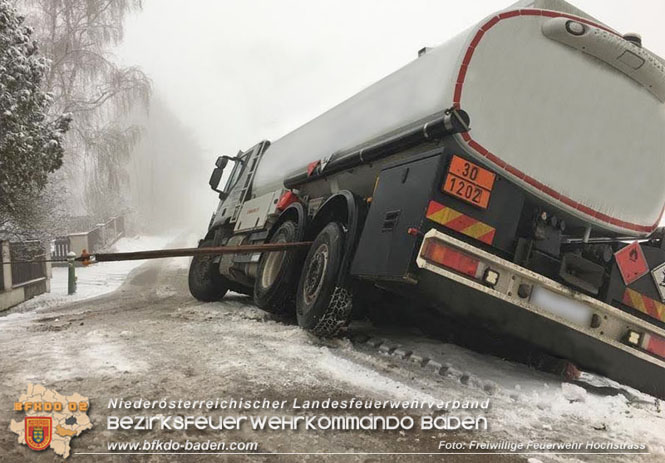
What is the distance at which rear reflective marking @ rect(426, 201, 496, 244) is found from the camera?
3.13 m

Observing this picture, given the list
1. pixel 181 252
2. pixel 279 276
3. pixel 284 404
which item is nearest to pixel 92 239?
pixel 181 252

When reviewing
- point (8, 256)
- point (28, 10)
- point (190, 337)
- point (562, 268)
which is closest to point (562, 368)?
point (562, 268)

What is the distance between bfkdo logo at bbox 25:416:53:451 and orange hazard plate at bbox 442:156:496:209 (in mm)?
2636

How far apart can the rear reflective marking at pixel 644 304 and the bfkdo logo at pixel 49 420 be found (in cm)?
377

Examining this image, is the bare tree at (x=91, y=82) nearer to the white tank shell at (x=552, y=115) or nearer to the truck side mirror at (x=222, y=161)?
the truck side mirror at (x=222, y=161)

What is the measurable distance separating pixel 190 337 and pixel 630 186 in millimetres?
4112

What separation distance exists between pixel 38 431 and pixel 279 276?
303cm

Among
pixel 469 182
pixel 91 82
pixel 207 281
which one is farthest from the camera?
pixel 91 82

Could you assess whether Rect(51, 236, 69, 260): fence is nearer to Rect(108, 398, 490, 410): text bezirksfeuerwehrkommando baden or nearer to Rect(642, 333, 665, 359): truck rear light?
Rect(108, 398, 490, 410): text bezirksfeuerwehrkommando baden

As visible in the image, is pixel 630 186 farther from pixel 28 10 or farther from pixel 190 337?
pixel 28 10

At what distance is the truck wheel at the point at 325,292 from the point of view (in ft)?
13.4

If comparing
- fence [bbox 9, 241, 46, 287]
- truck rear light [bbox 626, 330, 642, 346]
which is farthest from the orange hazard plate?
fence [bbox 9, 241, 46, 287]

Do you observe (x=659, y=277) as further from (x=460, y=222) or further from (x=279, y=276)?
(x=279, y=276)

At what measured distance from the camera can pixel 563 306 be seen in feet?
10.7
